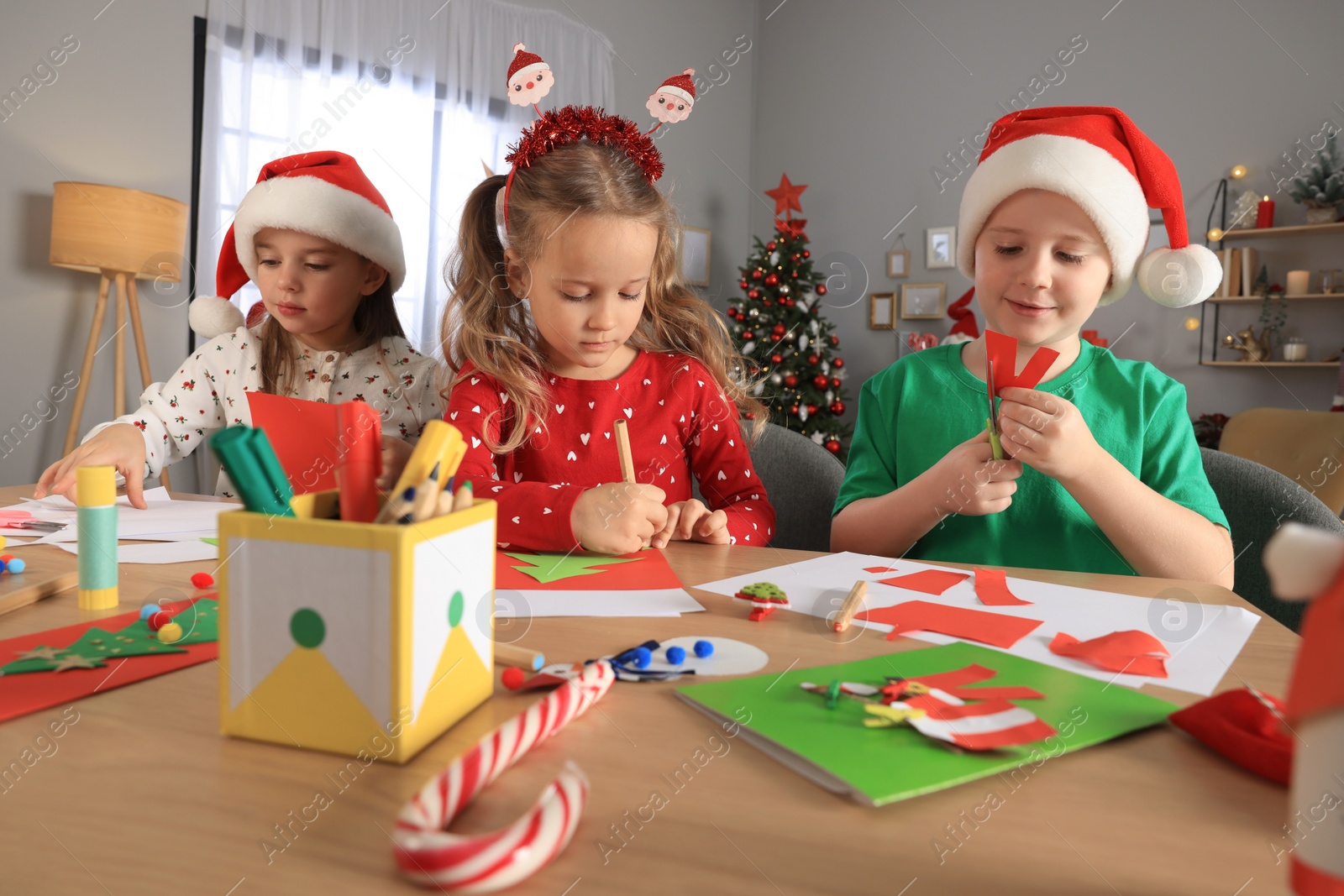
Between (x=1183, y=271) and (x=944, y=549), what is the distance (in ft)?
1.42

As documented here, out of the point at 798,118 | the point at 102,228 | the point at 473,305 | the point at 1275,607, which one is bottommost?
the point at 1275,607

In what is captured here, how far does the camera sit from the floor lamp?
2.57 m

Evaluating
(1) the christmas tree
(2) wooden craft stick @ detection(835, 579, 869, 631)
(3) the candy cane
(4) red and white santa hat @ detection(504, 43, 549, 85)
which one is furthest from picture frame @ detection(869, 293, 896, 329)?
(3) the candy cane

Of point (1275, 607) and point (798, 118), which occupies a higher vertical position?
point (798, 118)

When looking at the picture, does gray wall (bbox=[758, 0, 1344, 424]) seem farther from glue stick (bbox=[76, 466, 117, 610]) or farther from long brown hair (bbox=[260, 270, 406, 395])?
glue stick (bbox=[76, 466, 117, 610])

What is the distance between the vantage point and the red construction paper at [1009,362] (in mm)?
871

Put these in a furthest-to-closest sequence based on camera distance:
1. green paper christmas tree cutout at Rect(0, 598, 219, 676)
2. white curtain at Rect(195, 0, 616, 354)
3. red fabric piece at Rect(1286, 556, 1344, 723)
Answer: white curtain at Rect(195, 0, 616, 354) → green paper christmas tree cutout at Rect(0, 598, 219, 676) → red fabric piece at Rect(1286, 556, 1344, 723)

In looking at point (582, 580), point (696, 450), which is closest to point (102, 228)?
point (696, 450)

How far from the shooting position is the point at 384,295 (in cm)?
153

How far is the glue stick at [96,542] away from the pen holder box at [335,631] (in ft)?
1.04

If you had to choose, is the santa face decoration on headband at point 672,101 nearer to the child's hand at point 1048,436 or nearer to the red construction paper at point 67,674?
the child's hand at point 1048,436

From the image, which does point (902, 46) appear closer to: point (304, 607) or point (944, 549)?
point (944, 549)

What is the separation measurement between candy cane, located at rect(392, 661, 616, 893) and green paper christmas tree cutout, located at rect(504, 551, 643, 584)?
1.30 feet

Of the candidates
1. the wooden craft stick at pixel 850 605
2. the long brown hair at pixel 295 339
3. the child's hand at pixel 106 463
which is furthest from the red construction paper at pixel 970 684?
the long brown hair at pixel 295 339
